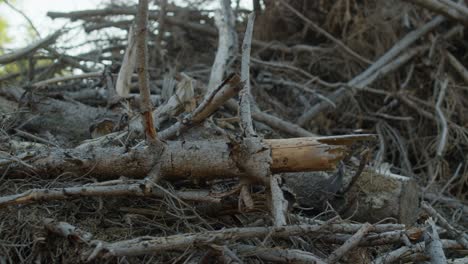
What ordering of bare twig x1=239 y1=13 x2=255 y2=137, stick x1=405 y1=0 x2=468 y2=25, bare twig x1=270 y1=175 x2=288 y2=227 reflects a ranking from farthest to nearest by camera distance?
stick x1=405 y1=0 x2=468 y2=25 → bare twig x1=239 y1=13 x2=255 y2=137 → bare twig x1=270 y1=175 x2=288 y2=227

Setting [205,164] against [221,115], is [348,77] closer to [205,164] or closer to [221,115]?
[221,115]

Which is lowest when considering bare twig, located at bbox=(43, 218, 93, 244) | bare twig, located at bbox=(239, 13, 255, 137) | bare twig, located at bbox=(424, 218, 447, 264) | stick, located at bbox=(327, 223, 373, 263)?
bare twig, located at bbox=(424, 218, 447, 264)

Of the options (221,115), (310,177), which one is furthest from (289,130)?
(310,177)

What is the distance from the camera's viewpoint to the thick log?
208 cm

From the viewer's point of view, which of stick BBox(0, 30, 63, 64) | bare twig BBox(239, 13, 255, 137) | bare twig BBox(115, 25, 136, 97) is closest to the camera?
bare twig BBox(239, 13, 255, 137)

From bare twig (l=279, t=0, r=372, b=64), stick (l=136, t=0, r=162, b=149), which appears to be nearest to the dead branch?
stick (l=136, t=0, r=162, b=149)

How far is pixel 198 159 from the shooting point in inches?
85.9

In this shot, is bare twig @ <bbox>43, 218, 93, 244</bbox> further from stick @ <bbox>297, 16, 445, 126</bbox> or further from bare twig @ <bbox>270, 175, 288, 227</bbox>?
stick @ <bbox>297, 16, 445, 126</bbox>

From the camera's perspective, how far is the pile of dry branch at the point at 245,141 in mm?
2045

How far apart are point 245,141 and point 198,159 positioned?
200 millimetres

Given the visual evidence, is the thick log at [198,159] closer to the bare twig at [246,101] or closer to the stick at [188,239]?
the bare twig at [246,101]

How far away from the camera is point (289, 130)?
3459 millimetres

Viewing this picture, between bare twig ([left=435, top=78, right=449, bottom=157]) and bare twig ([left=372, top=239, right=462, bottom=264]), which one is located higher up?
bare twig ([left=435, top=78, right=449, bottom=157])

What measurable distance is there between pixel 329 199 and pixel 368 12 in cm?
237
